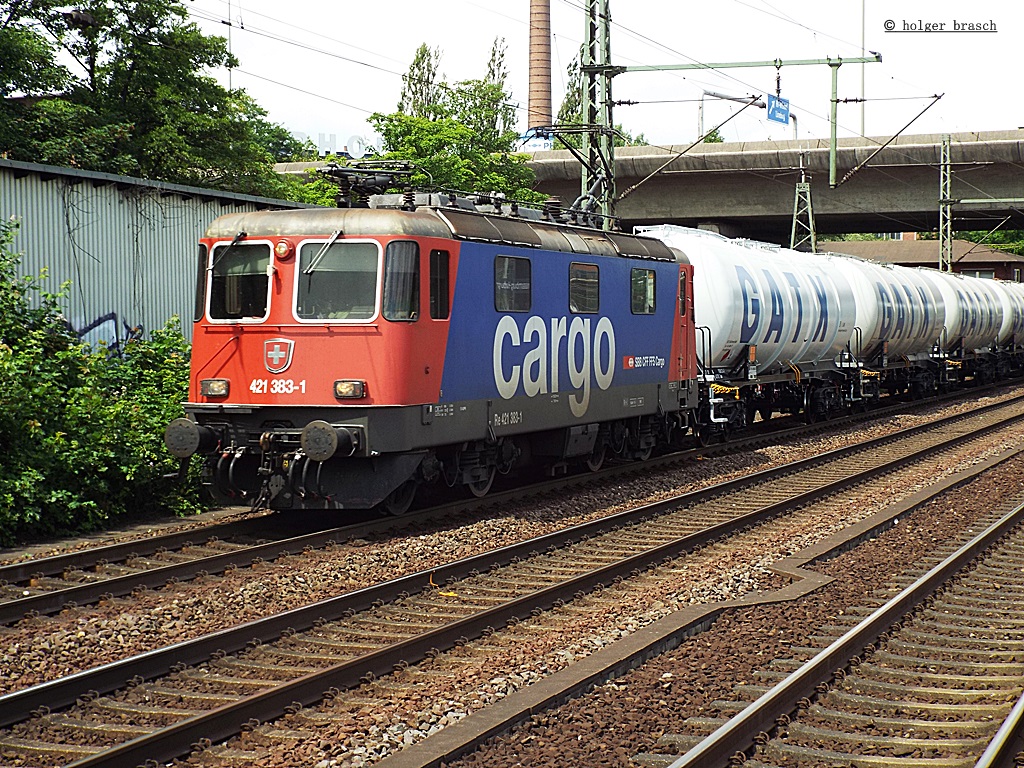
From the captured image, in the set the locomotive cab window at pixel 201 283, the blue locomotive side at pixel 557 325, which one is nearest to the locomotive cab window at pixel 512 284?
the blue locomotive side at pixel 557 325

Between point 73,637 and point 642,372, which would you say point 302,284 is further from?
point 642,372

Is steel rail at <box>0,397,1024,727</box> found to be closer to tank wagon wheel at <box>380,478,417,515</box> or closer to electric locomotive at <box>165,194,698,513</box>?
electric locomotive at <box>165,194,698,513</box>

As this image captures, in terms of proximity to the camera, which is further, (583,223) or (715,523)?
(583,223)

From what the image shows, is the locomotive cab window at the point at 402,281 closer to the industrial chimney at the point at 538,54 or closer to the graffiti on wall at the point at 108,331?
the graffiti on wall at the point at 108,331

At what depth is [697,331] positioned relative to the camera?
65.9 ft

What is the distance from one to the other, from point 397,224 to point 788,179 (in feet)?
118

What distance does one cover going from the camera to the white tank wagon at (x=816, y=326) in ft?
66.3

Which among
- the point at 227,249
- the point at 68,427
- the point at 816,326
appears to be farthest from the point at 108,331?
the point at 816,326

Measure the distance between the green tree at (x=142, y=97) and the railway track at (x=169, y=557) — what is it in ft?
44.3

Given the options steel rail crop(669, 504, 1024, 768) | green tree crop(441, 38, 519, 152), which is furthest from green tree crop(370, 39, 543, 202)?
steel rail crop(669, 504, 1024, 768)

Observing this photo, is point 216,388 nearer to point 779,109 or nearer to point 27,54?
point 27,54

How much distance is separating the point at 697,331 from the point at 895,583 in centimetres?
1018

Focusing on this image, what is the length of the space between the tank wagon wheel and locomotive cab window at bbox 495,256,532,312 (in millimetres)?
2235

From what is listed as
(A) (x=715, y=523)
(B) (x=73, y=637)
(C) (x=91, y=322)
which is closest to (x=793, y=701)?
(B) (x=73, y=637)
